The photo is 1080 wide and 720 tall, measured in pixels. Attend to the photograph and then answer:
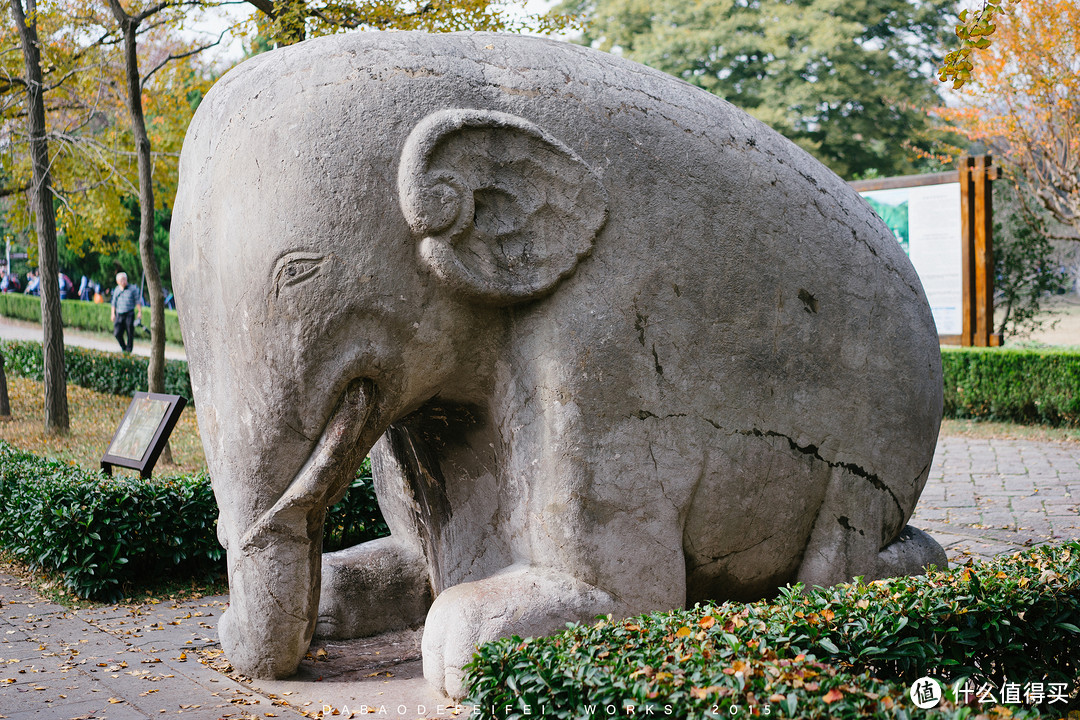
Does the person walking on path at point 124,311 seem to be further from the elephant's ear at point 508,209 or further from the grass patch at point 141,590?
the elephant's ear at point 508,209

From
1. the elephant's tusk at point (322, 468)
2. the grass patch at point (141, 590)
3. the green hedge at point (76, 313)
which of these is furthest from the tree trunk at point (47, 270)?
the green hedge at point (76, 313)

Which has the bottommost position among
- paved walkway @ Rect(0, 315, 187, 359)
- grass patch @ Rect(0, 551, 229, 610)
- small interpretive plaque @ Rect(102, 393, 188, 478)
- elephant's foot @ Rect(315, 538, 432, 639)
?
grass patch @ Rect(0, 551, 229, 610)

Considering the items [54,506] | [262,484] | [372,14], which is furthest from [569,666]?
[372,14]

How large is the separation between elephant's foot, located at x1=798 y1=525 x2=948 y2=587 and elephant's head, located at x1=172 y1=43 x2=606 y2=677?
129 centimetres

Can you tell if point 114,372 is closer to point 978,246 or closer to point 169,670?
point 169,670

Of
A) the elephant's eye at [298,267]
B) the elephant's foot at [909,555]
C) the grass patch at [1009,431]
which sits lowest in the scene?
the grass patch at [1009,431]

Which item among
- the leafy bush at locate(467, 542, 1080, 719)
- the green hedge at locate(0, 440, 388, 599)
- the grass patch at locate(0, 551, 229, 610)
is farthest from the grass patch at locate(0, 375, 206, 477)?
the leafy bush at locate(467, 542, 1080, 719)

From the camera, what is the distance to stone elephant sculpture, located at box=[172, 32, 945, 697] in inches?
110

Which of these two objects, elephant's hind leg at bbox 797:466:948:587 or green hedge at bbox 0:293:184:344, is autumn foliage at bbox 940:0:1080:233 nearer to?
elephant's hind leg at bbox 797:466:948:587

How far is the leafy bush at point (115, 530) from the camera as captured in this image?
5207 millimetres

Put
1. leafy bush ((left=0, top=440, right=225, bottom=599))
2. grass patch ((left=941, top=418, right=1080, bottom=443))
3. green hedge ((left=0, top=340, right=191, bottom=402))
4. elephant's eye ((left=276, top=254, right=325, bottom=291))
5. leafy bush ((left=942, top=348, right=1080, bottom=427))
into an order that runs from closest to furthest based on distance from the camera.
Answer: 1. elephant's eye ((left=276, top=254, right=325, bottom=291))
2. leafy bush ((left=0, top=440, right=225, bottom=599))
3. grass patch ((left=941, top=418, right=1080, bottom=443))
4. leafy bush ((left=942, top=348, right=1080, bottom=427))
5. green hedge ((left=0, top=340, right=191, bottom=402))

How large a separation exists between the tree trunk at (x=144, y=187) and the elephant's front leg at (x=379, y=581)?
18.3 ft

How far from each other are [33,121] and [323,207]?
405 inches

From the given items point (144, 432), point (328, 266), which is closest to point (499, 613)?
point (328, 266)
